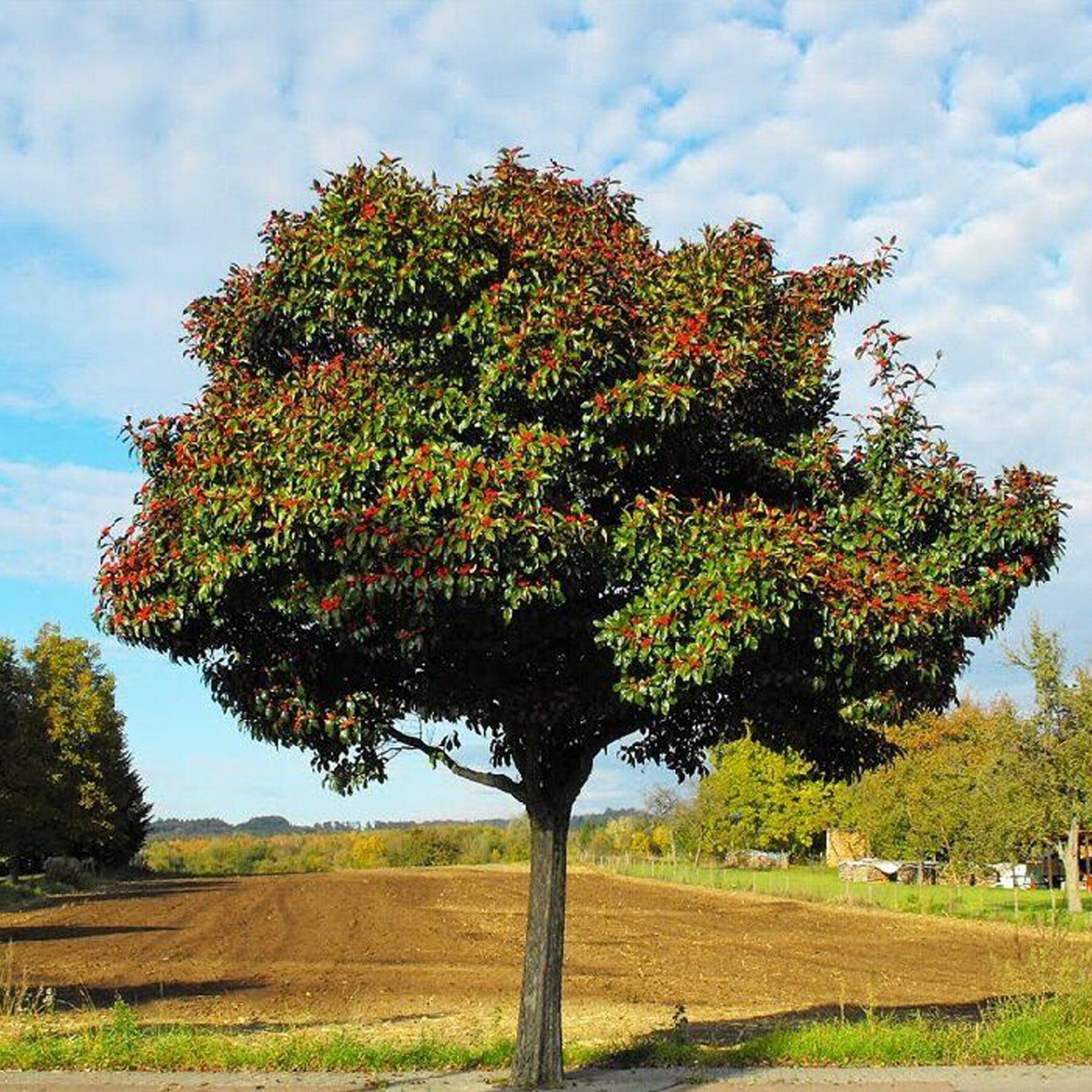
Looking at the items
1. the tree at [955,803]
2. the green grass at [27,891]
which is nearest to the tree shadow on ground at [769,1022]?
the tree at [955,803]

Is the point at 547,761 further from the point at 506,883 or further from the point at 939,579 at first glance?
the point at 506,883

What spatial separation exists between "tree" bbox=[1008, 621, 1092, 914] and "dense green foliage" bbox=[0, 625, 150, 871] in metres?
37.9

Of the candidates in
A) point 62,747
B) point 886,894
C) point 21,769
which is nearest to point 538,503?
point 21,769

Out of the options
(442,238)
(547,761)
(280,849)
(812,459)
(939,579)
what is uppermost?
(442,238)

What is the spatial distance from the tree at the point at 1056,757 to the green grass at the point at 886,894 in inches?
103

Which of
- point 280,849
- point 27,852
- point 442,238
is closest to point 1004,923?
point 442,238

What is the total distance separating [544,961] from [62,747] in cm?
5602

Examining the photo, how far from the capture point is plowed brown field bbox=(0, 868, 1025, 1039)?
18.2 metres

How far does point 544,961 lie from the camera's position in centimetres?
1069

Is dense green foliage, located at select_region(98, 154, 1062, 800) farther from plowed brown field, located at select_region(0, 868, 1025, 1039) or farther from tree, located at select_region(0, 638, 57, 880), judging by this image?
tree, located at select_region(0, 638, 57, 880)

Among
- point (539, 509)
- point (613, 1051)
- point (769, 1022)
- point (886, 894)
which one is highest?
point (539, 509)

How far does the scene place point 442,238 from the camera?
31.9 feet

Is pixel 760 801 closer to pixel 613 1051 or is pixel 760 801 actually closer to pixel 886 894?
pixel 886 894

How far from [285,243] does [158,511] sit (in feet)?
8.35
